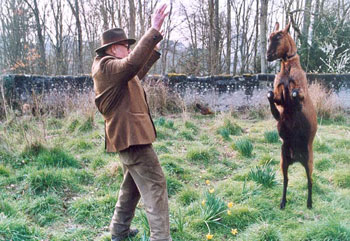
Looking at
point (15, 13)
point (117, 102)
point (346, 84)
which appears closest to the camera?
point (117, 102)

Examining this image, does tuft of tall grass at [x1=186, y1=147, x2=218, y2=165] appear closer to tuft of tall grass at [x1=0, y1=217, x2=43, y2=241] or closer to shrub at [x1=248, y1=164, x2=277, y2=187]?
shrub at [x1=248, y1=164, x2=277, y2=187]

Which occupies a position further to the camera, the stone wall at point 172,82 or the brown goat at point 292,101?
the stone wall at point 172,82

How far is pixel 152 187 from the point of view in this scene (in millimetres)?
2709

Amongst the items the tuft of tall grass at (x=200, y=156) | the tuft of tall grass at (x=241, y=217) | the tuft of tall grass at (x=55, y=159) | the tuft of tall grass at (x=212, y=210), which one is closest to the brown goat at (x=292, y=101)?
the tuft of tall grass at (x=241, y=217)

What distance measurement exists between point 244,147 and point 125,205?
10.7 feet

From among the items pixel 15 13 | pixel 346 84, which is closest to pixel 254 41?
pixel 346 84

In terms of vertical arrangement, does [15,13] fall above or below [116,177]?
above

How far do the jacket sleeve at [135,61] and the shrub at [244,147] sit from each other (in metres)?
3.77

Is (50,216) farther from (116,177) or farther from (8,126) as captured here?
(8,126)

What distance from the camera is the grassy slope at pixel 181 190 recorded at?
3.40 metres

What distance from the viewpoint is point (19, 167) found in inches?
203

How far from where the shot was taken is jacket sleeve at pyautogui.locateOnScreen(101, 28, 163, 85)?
7.65ft

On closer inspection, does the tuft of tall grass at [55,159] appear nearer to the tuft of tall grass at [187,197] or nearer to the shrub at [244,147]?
the tuft of tall grass at [187,197]

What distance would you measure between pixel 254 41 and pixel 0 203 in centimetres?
1862
